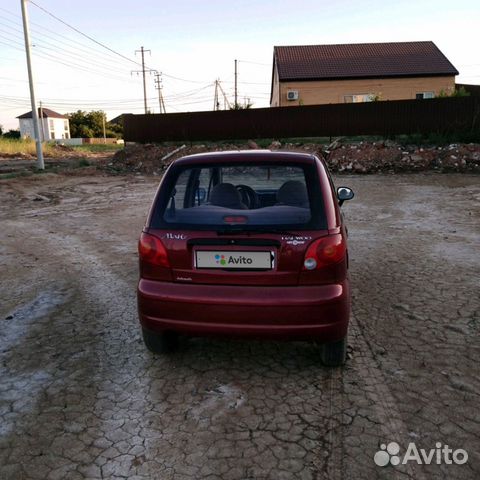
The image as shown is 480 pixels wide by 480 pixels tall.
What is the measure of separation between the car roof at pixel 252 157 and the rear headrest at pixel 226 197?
0.28 meters

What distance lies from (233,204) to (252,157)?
36cm

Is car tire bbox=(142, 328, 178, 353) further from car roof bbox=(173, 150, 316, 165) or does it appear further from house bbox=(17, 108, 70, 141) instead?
house bbox=(17, 108, 70, 141)

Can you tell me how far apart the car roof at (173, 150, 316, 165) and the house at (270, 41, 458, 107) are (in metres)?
31.3

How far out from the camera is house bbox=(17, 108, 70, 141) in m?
95.4

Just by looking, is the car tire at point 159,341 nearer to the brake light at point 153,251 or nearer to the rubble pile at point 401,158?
the brake light at point 153,251

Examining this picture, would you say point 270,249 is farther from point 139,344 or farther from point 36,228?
point 36,228

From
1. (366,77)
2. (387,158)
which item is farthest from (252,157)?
(366,77)

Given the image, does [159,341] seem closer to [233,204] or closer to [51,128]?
[233,204]

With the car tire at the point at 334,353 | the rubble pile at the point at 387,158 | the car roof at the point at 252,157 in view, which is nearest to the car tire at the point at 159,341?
the car tire at the point at 334,353

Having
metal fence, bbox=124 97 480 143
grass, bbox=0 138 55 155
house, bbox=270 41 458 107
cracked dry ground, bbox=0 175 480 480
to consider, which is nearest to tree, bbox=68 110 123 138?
grass, bbox=0 138 55 155

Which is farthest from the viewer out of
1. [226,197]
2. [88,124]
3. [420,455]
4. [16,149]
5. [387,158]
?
[88,124]

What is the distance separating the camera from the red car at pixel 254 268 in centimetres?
289

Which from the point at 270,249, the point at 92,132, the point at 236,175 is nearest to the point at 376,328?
the point at 270,249

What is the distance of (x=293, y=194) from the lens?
3.31 m
